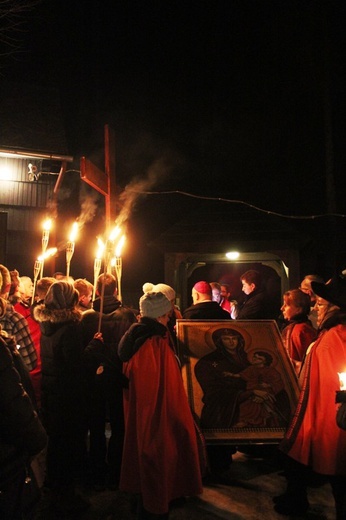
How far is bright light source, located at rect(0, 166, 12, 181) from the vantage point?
14018 millimetres

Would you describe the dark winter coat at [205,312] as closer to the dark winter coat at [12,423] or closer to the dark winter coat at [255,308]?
the dark winter coat at [255,308]

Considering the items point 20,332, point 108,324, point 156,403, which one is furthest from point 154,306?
point 20,332

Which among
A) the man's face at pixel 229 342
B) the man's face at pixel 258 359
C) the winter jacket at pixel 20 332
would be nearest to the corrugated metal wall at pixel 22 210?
the winter jacket at pixel 20 332

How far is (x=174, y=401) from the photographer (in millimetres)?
4039

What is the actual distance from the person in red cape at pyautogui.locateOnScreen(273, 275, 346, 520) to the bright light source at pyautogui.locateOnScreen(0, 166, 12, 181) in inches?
491

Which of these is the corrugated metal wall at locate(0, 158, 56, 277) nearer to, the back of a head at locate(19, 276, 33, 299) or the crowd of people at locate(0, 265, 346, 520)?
the back of a head at locate(19, 276, 33, 299)

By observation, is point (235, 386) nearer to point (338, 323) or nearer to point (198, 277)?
point (338, 323)

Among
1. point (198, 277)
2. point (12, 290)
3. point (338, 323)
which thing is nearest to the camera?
point (338, 323)

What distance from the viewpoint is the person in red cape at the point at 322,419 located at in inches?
151

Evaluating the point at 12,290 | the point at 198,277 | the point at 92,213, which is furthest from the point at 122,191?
the point at 12,290

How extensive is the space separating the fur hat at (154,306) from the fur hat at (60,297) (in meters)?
0.92

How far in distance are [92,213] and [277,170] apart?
266 inches

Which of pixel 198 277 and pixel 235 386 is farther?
pixel 198 277

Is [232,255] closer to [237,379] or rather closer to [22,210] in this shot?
[237,379]
